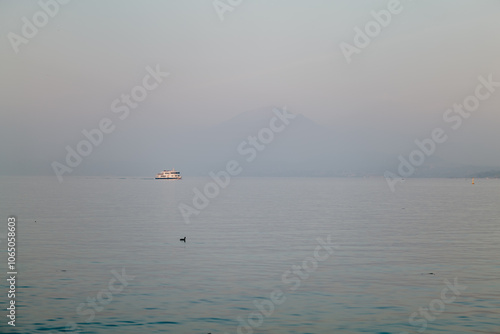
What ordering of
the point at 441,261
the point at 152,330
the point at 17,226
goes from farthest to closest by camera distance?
the point at 17,226, the point at 441,261, the point at 152,330

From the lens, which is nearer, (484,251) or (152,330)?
(152,330)

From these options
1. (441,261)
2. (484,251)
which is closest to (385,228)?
(484,251)

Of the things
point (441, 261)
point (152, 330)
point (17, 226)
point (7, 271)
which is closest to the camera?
point (152, 330)

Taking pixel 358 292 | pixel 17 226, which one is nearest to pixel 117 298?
pixel 358 292

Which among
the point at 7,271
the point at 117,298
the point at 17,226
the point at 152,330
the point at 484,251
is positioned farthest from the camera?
the point at 17,226

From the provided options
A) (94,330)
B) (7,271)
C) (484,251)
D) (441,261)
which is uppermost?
(484,251)

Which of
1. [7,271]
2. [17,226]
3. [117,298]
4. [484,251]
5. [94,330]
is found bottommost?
[94,330]

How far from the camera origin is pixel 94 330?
63.7 ft

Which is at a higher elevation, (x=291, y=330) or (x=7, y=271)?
(x=7, y=271)

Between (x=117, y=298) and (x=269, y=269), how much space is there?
8.44m

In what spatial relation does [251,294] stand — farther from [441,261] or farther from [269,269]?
[441,261]

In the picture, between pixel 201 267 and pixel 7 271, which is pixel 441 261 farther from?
pixel 7 271

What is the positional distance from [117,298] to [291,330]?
745 cm

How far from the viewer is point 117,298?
23.6 m
